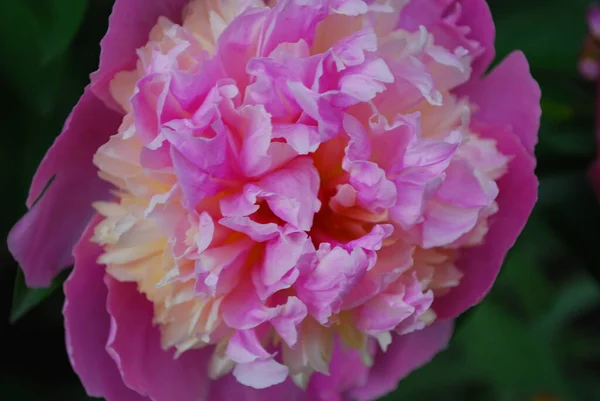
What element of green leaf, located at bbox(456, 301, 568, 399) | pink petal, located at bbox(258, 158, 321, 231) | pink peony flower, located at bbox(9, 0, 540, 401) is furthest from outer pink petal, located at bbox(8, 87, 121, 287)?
green leaf, located at bbox(456, 301, 568, 399)

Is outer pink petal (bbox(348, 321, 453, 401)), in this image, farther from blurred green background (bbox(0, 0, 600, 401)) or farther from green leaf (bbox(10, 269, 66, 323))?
green leaf (bbox(10, 269, 66, 323))

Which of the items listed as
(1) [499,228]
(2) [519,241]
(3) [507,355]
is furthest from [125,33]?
(3) [507,355]

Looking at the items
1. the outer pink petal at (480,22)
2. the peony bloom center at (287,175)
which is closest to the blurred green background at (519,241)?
the peony bloom center at (287,175)

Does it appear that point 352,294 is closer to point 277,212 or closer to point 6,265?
point 277,212

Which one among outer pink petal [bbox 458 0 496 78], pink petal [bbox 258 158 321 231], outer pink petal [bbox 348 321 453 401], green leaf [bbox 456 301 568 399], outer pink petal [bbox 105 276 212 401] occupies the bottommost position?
green leaf [bbox 456 301 568 399]

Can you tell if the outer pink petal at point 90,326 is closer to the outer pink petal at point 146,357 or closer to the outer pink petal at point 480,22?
the outer pink petal at point 146,357

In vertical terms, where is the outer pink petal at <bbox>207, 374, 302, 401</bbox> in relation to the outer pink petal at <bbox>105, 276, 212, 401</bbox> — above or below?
below

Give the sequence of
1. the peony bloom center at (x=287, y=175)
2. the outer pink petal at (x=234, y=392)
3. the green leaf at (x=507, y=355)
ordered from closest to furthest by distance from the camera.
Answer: the peony bloom center at (x=287, y=175) → the outer pink petal at (x=234, y=392) → the green leaf at (x=507, y=355)

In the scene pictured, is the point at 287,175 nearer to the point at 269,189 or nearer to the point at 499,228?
the point at 269,189
